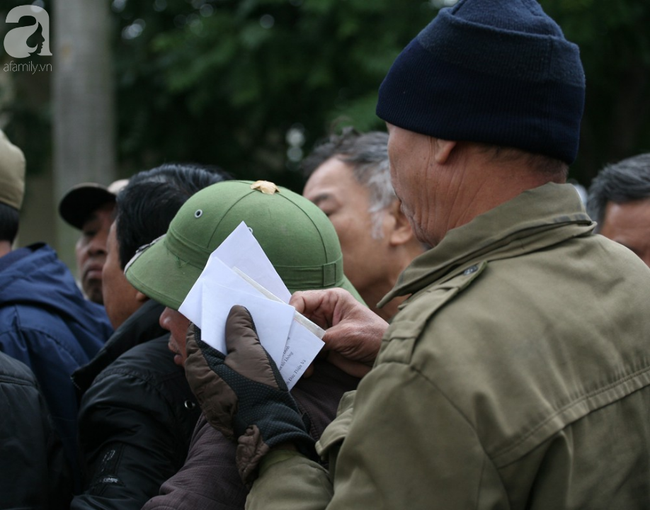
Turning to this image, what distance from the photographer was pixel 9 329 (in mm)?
2607

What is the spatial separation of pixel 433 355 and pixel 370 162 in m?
2.29

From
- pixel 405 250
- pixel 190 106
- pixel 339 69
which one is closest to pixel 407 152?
pixel 405 250

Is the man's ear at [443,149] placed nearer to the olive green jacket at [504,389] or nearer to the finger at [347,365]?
the olive green jacket at [504,389]

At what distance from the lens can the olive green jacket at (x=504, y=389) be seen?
1.30 meters

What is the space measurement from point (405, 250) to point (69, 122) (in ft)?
14.5

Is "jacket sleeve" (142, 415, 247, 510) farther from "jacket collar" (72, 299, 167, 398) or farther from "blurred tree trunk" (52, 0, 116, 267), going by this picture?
"blurred tree trunk" (52, 0, 116, 267)

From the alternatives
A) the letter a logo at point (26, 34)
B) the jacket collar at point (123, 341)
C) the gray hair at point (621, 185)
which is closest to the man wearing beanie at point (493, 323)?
the jacket collar at point (123, 341)

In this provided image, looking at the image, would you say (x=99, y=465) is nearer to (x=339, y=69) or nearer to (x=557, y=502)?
(x=557, y=502)

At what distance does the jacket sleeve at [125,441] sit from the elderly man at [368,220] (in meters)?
1.44

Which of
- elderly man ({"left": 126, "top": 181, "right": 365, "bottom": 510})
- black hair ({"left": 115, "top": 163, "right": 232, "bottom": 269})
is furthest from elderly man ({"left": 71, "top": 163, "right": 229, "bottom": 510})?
black hair ({"left": 115, "top": 163, "right": 232, "bottom": 269})

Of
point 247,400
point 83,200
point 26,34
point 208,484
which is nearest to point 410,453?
point 247,400

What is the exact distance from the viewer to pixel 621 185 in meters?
3.39

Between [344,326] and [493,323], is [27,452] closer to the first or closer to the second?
[344,326]

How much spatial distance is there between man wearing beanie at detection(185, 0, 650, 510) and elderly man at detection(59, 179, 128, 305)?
2531 millimetres
